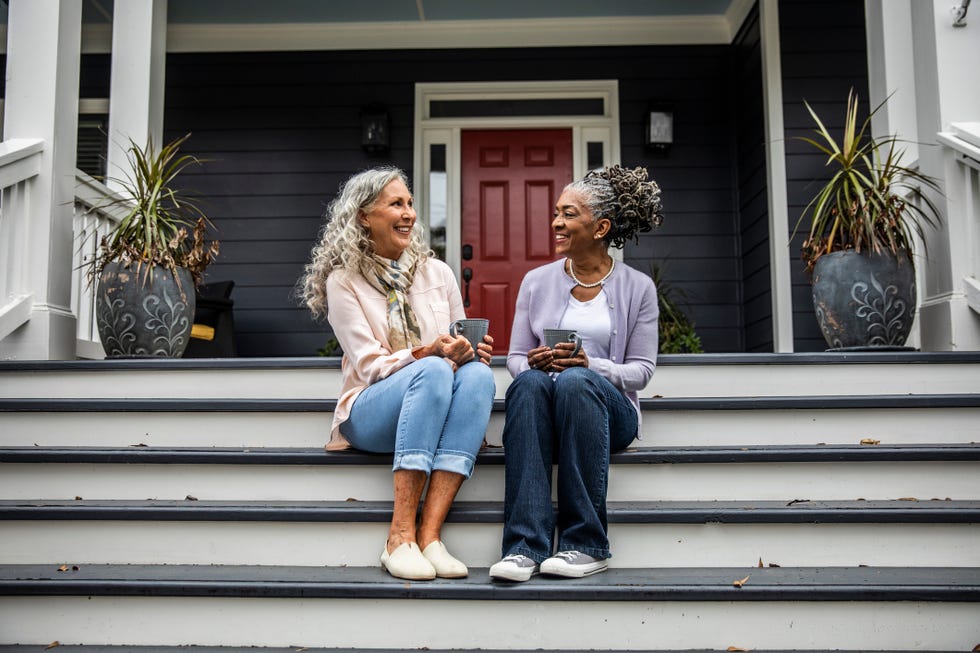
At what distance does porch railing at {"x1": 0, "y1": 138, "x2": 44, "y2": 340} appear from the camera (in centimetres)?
303

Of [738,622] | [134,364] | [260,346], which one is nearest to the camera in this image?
[738,622]

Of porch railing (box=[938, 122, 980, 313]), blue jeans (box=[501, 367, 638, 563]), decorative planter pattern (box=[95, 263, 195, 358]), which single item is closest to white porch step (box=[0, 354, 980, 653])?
blue jeans (box=[501, 367, 638, 563])

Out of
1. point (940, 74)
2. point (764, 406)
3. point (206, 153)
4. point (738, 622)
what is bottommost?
point (738, 622)

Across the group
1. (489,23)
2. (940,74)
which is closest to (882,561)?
(940,74)

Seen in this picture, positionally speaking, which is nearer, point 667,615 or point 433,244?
point 667,615

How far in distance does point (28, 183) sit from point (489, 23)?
3118mm

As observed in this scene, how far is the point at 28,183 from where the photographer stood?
3131 mm

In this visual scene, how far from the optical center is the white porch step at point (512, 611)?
1830 millimetres

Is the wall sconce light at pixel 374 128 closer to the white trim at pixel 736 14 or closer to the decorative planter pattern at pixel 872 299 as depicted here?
the white trim at pixel 736 14

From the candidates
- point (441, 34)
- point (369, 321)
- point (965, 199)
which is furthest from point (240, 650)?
point (441, 34)

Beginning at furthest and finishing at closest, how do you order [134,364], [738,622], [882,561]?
[134,364] → [882,561] → [738,622]

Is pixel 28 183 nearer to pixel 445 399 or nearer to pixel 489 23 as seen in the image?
pixel 445 399

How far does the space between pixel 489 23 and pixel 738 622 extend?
437 cm

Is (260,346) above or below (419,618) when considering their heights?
above
